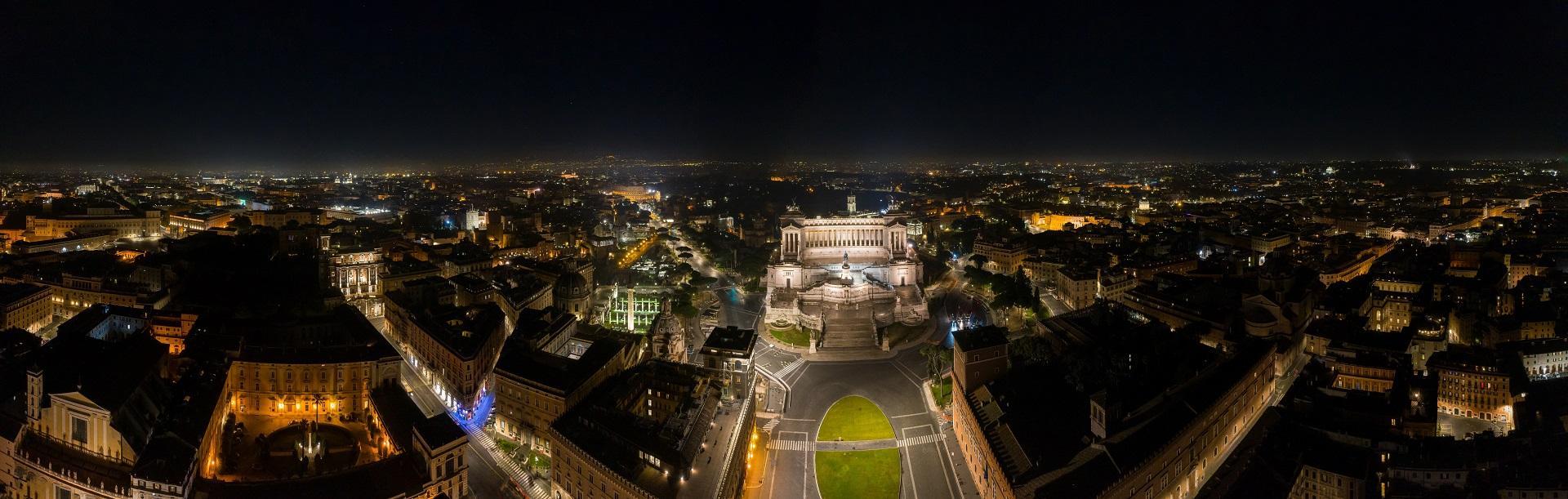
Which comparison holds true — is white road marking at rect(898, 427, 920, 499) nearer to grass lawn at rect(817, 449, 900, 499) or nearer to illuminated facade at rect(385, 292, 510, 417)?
grass lawn at rect(817, 449, 900, 499)

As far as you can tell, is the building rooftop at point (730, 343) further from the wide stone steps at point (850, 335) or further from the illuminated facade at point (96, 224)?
the illuminated facade at point (96, 224)

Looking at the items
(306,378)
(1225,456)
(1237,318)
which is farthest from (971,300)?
(306,378)

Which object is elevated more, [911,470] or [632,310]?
[632,310]

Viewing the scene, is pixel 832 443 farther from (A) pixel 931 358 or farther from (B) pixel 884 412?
(A) pixel 931 358

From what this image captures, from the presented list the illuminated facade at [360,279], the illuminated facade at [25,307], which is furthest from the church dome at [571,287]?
the illuminated facade at [25,307]

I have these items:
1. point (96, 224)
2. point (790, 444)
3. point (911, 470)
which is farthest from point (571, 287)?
point (96, 224)
